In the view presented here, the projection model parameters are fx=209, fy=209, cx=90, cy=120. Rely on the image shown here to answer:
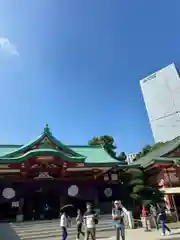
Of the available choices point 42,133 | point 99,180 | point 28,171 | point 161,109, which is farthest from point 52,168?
point 161,109

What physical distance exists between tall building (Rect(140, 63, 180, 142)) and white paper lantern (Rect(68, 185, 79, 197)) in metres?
36.3

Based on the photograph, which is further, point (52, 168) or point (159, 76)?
point (159, 76)

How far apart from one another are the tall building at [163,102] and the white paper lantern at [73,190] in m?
36.3

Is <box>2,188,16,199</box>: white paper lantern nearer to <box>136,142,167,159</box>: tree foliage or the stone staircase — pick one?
the stone staircase

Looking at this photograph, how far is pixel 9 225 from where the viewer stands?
14.0m

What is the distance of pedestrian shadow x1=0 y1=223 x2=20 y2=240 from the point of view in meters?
11.1

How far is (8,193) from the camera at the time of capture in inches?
661

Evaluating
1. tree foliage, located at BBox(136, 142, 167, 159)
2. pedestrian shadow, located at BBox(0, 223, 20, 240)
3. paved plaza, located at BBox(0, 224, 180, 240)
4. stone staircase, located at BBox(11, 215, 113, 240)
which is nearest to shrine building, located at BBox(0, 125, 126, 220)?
pedestrian shadow, located at BBox(0, 223, 20, 240)

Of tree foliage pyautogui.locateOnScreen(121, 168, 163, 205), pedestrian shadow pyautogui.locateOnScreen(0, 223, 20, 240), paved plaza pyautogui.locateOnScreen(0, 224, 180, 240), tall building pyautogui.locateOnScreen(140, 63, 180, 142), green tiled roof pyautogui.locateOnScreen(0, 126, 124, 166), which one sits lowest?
paved plaza pyautogui.locateOnScreen(0, 224, 180, 240)

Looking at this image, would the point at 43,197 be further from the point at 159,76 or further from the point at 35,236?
the point at 159,76

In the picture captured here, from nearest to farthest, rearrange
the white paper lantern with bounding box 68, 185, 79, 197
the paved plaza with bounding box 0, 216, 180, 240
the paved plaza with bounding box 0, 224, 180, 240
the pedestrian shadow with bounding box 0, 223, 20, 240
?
the paved plaza with bounding box 0, 224, 180, 240 < the pedestrian shadow with bounding box 0, 223, 20, 240 < the paved plaza with bounding box 0, 216, 180, 240 < the white paper lantern with bounding box 68, 185, 79, 197

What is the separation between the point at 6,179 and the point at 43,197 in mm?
3522

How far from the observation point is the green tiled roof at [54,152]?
52.0 feet

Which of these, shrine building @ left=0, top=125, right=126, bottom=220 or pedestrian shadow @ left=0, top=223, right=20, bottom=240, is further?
shrine building @ left=0, top=125, right=126, bottom=220
